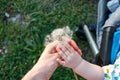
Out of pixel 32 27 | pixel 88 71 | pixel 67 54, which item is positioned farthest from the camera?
pixel 32 27

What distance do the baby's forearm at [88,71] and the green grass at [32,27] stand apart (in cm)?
75

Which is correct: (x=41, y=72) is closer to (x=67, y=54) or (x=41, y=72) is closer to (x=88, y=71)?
(x=67, y=54)

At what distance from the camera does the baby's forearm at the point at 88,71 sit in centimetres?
141

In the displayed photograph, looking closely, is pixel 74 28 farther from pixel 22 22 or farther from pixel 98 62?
pixel 98 62

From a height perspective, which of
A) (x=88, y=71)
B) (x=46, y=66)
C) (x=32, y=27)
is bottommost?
(x=32, y=27)

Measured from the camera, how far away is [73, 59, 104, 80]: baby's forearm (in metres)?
1.41

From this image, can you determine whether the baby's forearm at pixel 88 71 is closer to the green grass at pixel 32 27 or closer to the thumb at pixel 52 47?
the thumb at pixel 52 47

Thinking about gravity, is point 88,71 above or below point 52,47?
below

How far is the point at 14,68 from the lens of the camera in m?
2.24

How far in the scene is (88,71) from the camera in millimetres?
1446

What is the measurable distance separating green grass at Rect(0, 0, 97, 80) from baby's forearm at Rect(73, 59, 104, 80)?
752 millimetres

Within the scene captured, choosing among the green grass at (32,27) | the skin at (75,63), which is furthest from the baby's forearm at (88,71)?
the green grass at (32,27)

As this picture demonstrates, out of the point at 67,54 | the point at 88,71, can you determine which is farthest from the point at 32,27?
the point at 67,54

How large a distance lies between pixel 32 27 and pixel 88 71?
107 cm
